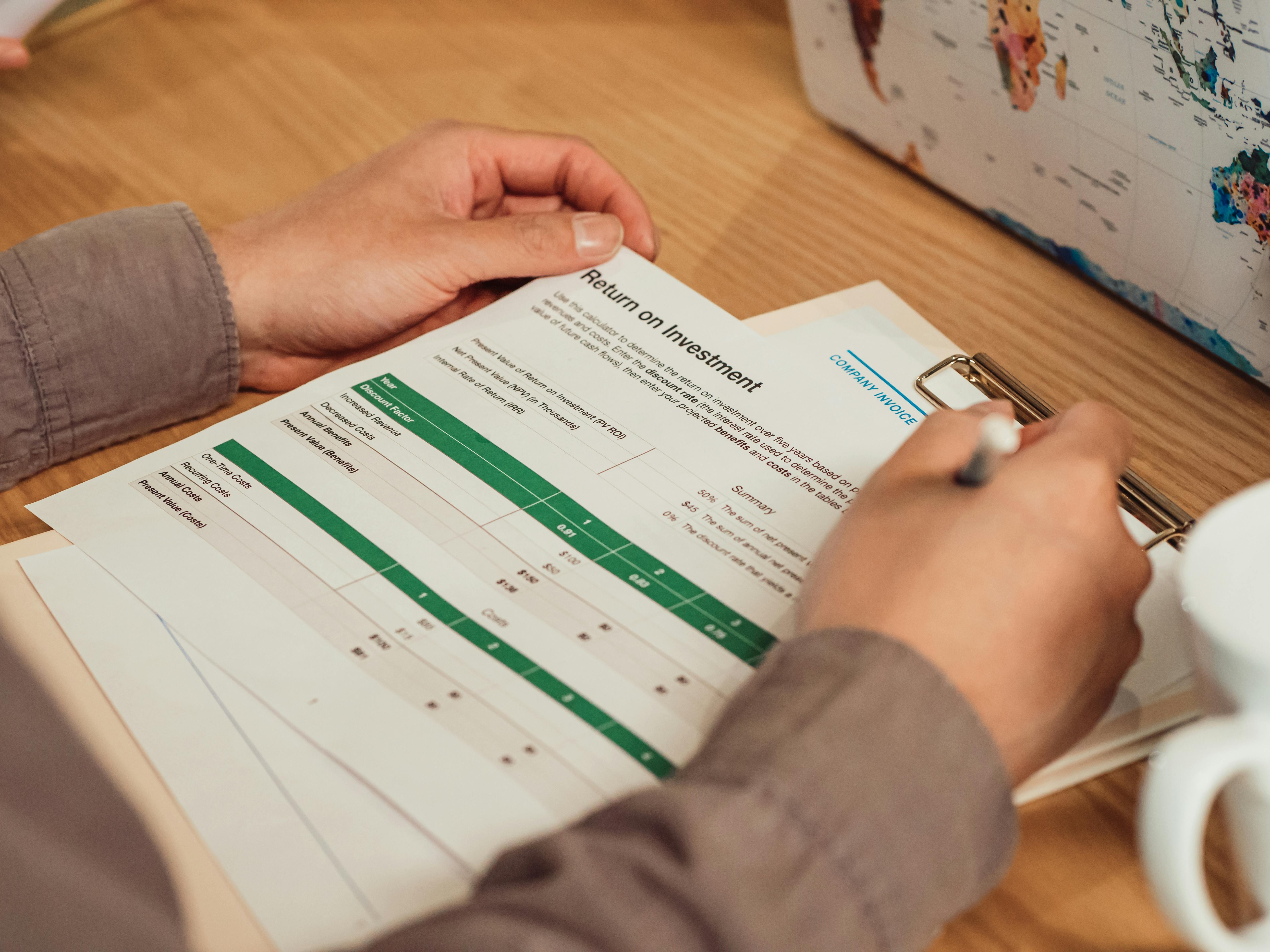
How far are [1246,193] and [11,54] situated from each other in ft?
2.55

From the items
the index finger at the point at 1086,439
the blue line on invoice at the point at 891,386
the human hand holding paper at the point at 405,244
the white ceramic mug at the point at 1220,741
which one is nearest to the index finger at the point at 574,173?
the human hand holding paper at the point at 405,244

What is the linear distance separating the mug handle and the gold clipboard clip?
17 cm

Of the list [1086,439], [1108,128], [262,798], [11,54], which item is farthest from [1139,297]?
[11,54]

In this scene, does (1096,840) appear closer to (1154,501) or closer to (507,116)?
(1154,501)

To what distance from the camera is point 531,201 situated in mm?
704

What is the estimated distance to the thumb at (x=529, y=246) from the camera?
0.61m

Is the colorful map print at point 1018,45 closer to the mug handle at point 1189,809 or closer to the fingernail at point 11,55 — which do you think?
the mug handle at point 1189,809

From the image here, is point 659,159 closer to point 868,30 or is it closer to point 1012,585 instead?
point 868,30

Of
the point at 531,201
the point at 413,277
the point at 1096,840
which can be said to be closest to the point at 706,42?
the point at 531,201

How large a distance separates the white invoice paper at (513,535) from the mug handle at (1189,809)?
0.52 feet

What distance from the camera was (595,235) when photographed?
0.62 m

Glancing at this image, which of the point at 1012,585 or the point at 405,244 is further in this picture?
the point at 405,244

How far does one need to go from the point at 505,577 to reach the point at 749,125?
0.46 meters

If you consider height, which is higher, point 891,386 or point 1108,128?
point 1108,128
